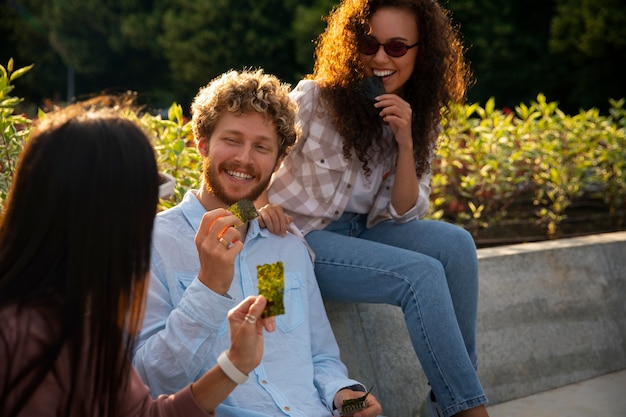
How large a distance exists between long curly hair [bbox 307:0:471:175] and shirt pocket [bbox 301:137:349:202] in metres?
0.05

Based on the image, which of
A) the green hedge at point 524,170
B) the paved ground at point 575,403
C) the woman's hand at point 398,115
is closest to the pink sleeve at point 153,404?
the woman's hand at point 398,115

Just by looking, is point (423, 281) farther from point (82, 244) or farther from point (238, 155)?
point (82, 244)

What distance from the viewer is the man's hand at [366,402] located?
103 inches

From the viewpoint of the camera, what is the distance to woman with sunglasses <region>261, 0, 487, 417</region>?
10.8 ft

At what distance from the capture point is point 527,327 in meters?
4.34

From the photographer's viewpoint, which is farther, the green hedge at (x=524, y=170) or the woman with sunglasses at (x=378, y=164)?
the green hedge at (x=524, y=170)

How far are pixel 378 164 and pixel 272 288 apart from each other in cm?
162

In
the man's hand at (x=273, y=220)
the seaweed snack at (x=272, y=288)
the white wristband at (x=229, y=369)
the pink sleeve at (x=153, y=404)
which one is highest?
the man's hand at (x=273, y=220)

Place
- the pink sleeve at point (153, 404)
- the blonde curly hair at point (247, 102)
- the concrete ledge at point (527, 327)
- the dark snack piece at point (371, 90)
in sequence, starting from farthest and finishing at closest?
the concrete ledge at point (527, 327) < the dark snack piece at point (371, 90) < the blonde curly hair at point (247, 102) < the pink sleeve at point (153, 404)

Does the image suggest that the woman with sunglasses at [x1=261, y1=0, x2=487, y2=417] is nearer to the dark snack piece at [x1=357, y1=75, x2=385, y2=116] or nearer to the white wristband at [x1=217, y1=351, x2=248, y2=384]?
the dark snack piece at [x1=357, y1=75, x2=385, y2=116]


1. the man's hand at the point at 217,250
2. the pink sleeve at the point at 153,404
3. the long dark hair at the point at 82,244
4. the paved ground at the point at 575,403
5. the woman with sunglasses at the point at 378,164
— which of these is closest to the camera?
the long dark hair at the point at 82,244

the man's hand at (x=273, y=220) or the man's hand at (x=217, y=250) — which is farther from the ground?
the man's hand at (x=273, y=220)

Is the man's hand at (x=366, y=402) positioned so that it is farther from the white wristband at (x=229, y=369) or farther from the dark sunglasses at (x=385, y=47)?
the dark sunglasses at (x=385, y=47)

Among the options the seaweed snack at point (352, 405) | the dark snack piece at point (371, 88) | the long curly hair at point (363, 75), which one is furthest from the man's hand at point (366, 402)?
the dark snack piece at point (371, 88)
